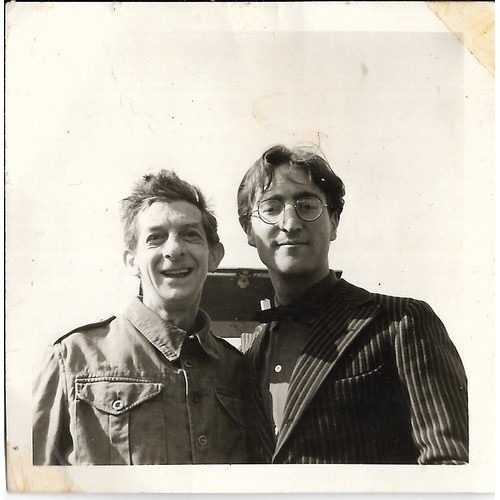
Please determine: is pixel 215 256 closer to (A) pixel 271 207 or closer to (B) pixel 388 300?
(A) pixel 271 207

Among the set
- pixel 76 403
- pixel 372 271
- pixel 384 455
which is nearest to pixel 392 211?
pixel 372 271

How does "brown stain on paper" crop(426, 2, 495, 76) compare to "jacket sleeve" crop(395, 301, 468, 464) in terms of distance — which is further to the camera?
"brown stain on paper" crop(426, 2, 495, 76)

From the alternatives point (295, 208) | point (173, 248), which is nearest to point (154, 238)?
point (173, 248)

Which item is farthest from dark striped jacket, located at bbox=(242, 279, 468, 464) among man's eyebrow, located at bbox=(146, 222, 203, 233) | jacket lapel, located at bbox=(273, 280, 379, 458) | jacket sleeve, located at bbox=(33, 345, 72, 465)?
jacket sleeve, located at bbox=(33, 345, 72, 465)

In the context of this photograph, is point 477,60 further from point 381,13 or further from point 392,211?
point 392,211

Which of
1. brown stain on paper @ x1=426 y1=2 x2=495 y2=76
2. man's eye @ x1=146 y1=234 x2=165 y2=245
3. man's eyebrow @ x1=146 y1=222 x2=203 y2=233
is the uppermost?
brown stain on paper @ x1=426 y1=2 x2=495 y2=76

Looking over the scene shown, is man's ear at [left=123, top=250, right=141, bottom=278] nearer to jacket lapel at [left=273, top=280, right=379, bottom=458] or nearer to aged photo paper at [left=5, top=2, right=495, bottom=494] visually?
aged photo paper at [left=5, top=2, right=495, bottom=494]

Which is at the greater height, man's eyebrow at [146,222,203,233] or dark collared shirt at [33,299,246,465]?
man's eyebrow at [146,222,203,233]
